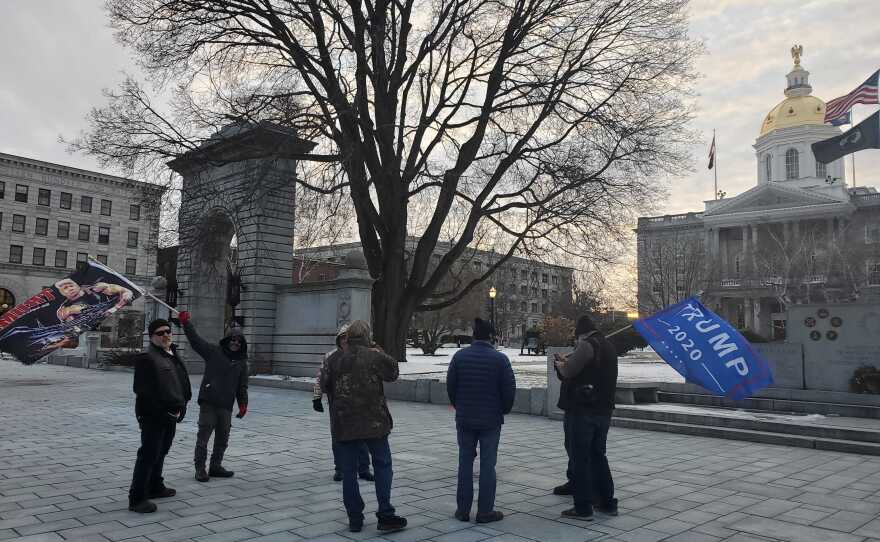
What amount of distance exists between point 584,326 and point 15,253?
7705cm

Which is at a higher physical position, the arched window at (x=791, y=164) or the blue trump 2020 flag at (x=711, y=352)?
the arched window at (x=791, y=164)

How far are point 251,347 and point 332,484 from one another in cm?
1771

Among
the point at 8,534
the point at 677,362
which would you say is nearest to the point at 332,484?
the point at 8,534

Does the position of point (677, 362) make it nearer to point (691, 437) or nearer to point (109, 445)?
point (691, 437)

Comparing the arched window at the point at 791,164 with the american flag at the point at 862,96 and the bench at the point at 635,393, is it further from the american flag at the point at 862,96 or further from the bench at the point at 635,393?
the bench at the point at 635,393

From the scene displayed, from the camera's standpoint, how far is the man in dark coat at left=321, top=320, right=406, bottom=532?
5.68m

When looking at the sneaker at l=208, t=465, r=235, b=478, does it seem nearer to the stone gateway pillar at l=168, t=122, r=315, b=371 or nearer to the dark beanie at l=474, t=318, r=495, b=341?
the dark beanie at l=474, t=318, r=495, b=341

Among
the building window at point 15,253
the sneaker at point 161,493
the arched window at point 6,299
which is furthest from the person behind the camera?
the building window at point 15,253

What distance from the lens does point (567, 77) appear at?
69.4ft

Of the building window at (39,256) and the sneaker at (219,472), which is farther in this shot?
the building window at (39,256)

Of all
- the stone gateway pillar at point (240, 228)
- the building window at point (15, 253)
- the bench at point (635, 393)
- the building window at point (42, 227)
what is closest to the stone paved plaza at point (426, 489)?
the bench at point (635, 393)

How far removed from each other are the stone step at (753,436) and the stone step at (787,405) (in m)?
2.81

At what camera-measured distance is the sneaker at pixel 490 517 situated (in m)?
6.02

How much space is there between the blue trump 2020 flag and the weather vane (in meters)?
90.4
